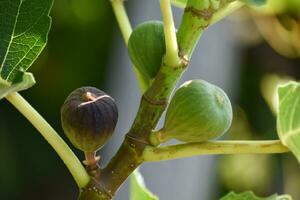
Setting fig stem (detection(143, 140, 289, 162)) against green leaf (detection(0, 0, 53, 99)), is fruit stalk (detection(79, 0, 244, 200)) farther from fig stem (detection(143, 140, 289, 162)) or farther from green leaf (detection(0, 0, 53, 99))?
green leaf (detection(0, 0, 53, 99))

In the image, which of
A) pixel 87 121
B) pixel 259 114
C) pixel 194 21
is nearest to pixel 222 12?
pixel 194 21

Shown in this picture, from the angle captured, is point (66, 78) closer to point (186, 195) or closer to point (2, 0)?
point (186, 195)

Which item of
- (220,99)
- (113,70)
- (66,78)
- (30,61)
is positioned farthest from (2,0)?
(66,78)

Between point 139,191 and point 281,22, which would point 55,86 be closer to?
point 281,22

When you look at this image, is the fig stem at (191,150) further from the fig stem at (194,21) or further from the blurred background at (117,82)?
the blurred background at (117,82)

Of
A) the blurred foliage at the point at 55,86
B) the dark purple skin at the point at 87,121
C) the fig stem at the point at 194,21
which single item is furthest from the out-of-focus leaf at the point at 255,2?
the blurred foliage at the point at 55,86
